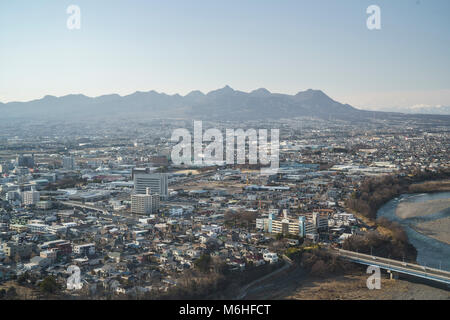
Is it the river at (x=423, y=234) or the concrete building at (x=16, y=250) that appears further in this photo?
the river at (x=423, y=234)

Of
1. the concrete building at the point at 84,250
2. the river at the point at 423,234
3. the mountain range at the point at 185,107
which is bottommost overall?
the river at the point at 423,234

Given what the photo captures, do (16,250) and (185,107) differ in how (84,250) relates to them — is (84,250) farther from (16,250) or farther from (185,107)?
(185,107)

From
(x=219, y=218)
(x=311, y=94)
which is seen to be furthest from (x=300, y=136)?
(x=311, y=94)

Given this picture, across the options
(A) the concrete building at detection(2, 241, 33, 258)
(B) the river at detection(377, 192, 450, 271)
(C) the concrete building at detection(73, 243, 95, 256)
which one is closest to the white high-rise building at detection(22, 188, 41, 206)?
(A) the concrete building at detection(2, 241, 33, 258)

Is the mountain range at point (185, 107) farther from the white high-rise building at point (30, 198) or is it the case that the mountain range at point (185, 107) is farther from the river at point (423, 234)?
the white high-rise building at point (30, 198)

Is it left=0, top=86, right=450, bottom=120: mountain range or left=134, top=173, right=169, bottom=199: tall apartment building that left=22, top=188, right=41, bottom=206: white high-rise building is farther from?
left=0, top=86, right=450, bottom=120: mountain range

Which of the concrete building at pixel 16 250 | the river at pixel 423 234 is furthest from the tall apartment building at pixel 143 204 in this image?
the river at pixel 423 234
